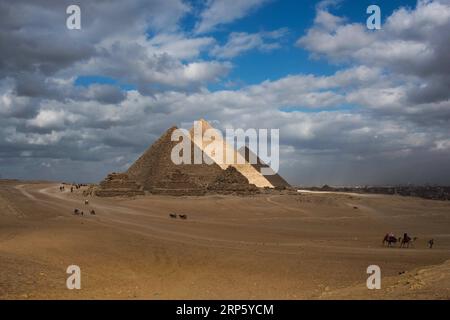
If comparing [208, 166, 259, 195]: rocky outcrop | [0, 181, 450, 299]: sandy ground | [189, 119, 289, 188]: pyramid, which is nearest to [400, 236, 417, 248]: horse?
[0, 181, 450, 299]: sandy ground

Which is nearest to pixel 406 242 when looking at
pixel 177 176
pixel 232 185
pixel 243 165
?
pixel 232 185

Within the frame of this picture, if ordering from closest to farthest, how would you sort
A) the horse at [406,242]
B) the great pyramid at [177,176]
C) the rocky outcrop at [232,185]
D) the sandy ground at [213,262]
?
the sandy ground at [213,262] → the horse at [406,242] → the great pyramid at [177,176] → the rocky outcrop at [232,185]

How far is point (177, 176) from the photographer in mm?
47344

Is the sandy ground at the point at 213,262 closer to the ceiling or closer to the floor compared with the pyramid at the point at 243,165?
closer to the floor

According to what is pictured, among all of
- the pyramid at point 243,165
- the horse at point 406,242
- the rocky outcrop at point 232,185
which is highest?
the pyramid at point 243,165

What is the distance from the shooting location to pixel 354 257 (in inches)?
551

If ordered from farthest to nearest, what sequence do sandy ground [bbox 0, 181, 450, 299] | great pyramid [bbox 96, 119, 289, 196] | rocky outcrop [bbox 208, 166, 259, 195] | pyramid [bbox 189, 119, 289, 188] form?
pyramid [bbox 189, 119, 289, 188] < rocky outcrop [bbox 208, 166, 259, 195] < great pyramid [bbox 96, 119, 289, 196] < sandy ground [bbox 0, 181, 450, 299]

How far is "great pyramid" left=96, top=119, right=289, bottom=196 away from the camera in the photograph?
46.2 m

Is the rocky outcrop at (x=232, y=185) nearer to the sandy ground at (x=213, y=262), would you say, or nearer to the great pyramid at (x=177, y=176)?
the great pyramid at (x=177, y=176)

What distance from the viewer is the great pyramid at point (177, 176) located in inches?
1820

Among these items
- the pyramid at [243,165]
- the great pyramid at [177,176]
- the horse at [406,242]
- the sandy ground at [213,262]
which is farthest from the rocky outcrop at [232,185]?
the horse at [406,242]

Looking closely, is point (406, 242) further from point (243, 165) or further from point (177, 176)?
point (243, 165)

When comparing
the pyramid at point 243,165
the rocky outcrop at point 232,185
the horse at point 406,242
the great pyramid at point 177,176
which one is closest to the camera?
the horse at point 406,242

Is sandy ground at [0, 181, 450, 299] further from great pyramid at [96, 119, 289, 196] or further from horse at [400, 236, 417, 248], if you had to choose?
great pyramid at [96, 119, 289, 196]
